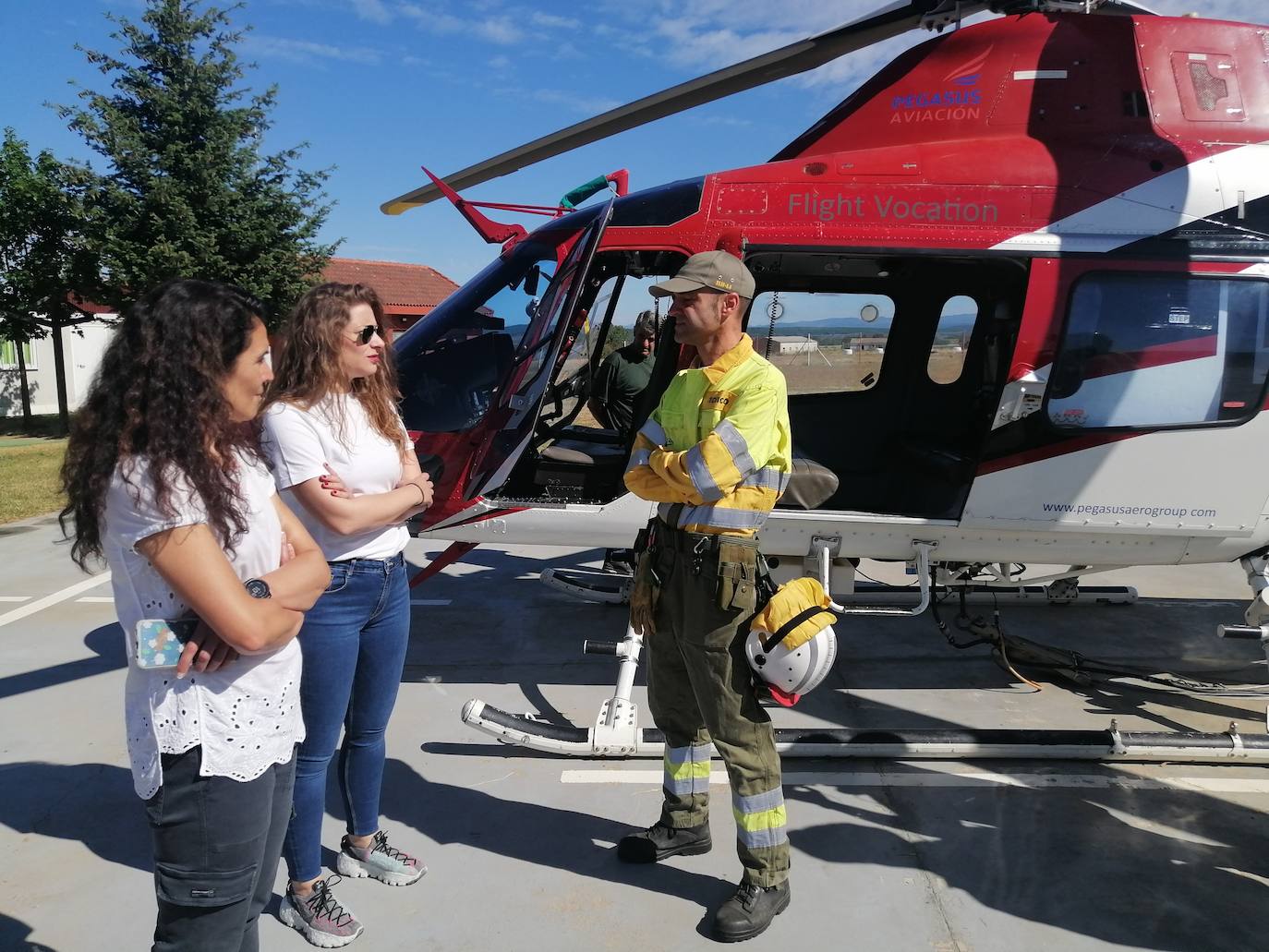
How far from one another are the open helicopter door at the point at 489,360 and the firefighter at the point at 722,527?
1.35 m

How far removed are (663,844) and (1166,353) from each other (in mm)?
3042

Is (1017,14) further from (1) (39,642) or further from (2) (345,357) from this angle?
(1) (39,642)

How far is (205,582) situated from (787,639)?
1471 mm

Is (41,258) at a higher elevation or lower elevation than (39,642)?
higher

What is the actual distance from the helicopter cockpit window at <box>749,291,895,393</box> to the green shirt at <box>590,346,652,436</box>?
3.44 ft

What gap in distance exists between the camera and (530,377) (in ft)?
12.5

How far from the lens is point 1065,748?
11.1 feet

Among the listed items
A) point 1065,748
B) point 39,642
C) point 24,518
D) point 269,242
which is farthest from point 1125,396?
point 269,242

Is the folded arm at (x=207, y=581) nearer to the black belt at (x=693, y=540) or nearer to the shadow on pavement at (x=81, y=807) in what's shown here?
the black belt at (x=693, y=540)

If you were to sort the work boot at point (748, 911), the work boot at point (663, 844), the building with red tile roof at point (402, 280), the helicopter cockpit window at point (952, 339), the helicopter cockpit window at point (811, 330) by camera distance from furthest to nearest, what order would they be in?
the building with red tile roof at point (402, 280), the helicopter cockpit window at point (952, 339), the helicopter cockpit window at point (811, 330), the work boot at point (663, 844), the work boot at point (748, 911)

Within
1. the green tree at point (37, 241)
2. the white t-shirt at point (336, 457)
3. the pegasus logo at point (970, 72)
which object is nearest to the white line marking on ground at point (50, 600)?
the white t-shirt at point (336, 457)

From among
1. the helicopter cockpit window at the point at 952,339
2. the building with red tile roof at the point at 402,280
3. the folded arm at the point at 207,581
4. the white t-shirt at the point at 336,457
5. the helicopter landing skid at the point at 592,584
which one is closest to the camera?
the folded arm at the point at 207,581

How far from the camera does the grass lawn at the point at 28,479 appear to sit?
8781 millimetres

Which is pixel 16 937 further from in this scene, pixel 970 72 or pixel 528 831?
pixel 970 72
